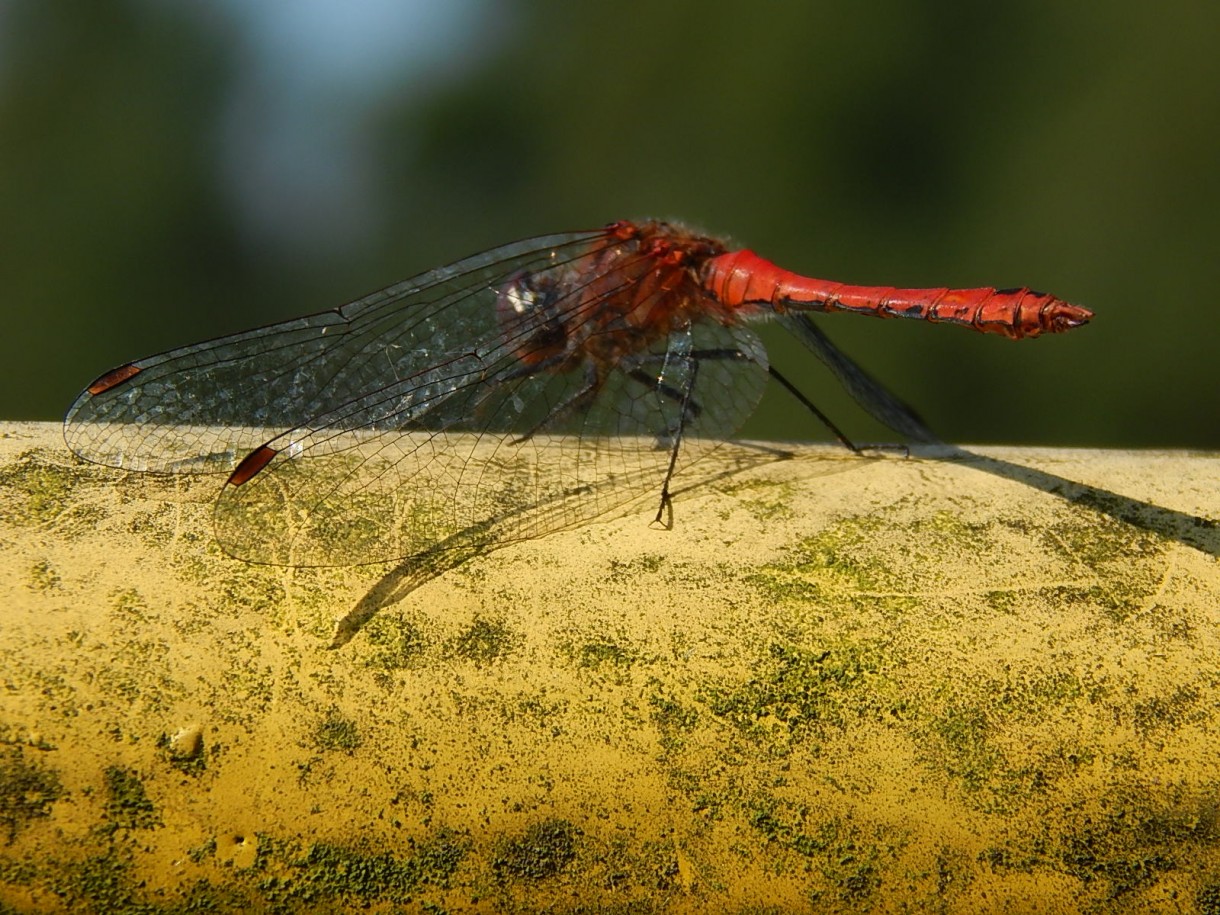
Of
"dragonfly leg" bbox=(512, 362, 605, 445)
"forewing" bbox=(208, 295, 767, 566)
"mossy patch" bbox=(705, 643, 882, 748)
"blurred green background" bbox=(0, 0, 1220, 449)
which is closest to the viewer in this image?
"mossy patch" bbox=(705, 643, 882, 748)

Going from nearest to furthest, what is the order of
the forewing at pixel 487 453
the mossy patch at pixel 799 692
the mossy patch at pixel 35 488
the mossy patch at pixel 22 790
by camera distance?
the mossy patch at pixel 22 790
the mossy patch at pixel 799 692
the mossy patch at pixel 35 488
the forewing at pixel 487 453

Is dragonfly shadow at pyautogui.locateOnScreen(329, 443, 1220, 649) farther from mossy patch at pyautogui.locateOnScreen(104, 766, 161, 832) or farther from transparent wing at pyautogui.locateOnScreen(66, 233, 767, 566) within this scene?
mossy patch at pyautogui.locateOnScreen(104, 766, 161, 832)

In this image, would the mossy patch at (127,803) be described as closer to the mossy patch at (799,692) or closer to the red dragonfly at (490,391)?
the red dragonfly at (490,391)

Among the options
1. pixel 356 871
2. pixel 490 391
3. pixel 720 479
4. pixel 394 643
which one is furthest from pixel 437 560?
pixel 490 391

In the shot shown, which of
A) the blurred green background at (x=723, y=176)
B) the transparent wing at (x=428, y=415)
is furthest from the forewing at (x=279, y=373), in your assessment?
the blurred green background at (x=723, y=176)

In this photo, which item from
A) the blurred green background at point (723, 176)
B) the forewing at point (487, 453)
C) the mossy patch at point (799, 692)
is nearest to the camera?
the mossy patch at point (799, 692)

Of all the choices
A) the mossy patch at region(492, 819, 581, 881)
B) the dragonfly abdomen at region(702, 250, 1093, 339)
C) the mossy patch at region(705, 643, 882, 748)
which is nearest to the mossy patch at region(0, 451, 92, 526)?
the mossy patch at region(492, 819, 581, 881)

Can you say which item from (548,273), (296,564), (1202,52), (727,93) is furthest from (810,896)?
(727,93)
